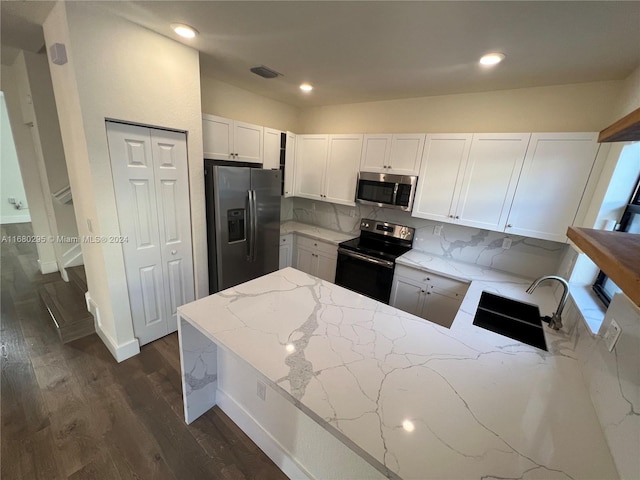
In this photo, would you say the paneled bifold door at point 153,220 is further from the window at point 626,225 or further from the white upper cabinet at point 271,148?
the window at point 626,225

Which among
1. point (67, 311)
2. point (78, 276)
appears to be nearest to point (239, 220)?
point (67, 311)

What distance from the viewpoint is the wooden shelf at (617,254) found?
0.42 meters

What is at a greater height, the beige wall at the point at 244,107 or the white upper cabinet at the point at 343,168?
the beige wall at the point at 244,107

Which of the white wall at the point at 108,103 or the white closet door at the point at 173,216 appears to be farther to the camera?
the white closet door at the point at 173,216

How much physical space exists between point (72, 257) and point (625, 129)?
188 inches

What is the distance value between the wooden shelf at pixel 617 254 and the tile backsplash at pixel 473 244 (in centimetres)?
212

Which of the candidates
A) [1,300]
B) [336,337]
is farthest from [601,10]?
[1,300]

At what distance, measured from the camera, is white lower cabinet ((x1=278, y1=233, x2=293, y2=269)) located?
3.54 metres

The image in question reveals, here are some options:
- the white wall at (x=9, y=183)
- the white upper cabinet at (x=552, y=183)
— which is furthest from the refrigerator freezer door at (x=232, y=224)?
the white wall at (x=9, y=183)

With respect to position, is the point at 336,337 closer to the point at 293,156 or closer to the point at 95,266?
the point at 95,266

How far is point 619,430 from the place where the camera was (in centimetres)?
81

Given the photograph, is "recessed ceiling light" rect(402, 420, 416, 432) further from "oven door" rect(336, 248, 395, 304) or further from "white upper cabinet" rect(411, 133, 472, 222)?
"white upper cabinet" rect(411, 133, 472, 222)

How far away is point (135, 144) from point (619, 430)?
2957 mm

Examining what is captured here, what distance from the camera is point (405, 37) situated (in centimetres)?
161
